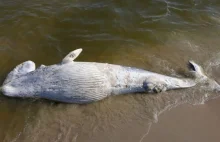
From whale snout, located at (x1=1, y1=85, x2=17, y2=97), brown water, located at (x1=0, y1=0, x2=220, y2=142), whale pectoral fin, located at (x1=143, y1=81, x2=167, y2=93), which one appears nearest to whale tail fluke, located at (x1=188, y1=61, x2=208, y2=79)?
brown water, located at (x1=0, y1=0, x2=220, y2=142)

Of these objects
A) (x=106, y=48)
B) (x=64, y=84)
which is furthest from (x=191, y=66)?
(x=64, y=84)

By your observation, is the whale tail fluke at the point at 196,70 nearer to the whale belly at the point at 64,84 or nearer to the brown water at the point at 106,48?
the brown water at the point at 106,48

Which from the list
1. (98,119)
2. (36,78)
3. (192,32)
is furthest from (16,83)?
(192,32)

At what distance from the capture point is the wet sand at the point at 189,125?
6434mm

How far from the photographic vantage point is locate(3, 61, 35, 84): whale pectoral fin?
7.47 metres

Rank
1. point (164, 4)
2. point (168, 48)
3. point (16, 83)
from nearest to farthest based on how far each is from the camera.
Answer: point (16, 83) → point (168, 48) → point (164, 4)

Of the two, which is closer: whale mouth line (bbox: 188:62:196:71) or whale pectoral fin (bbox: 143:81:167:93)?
whale pectoral fin (bbox: 143:81:167:93)

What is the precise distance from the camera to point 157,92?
295 inches

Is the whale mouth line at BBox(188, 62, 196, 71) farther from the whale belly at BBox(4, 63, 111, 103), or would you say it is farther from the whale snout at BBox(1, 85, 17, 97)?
the whale snout at BBox(1, 85, 17, 97)

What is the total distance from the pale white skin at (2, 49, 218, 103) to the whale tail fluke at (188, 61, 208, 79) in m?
0.02

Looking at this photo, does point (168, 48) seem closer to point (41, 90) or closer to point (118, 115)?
point (118, 115)

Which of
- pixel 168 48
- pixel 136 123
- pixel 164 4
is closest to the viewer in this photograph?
pixel 136 123

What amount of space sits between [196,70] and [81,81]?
2988mm

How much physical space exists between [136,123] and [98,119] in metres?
0.86
